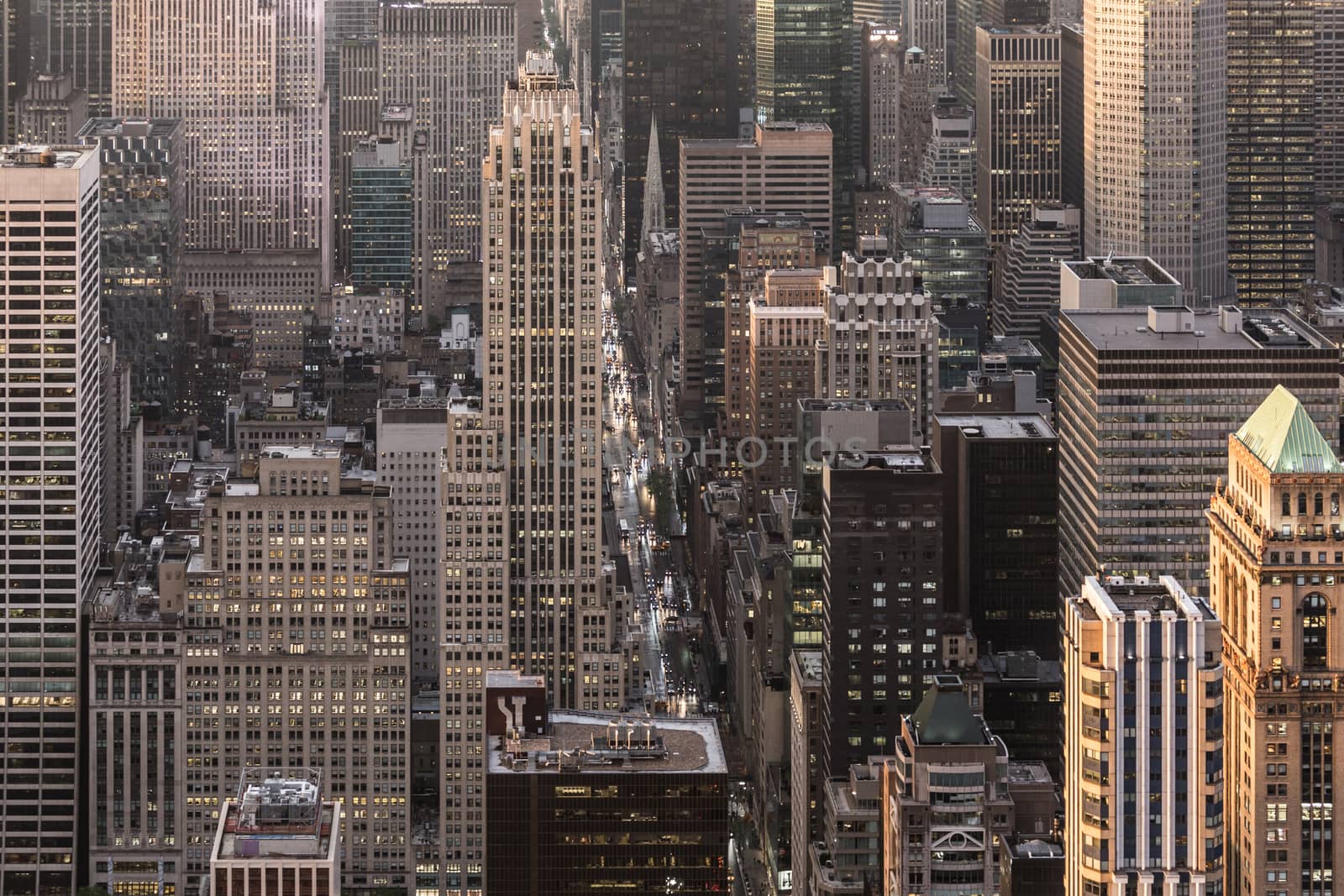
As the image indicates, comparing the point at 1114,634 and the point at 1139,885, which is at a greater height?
the point at 1114,634

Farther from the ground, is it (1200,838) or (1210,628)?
(1210,628)

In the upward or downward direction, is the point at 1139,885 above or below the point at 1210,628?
below
